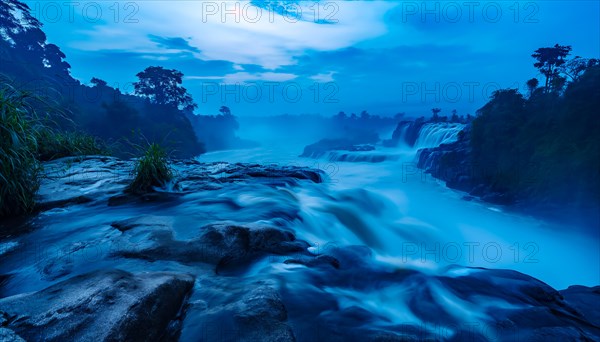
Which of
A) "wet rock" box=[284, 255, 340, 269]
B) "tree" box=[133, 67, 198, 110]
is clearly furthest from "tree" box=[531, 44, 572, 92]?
"tree" box=[133, 67, 198, 110]

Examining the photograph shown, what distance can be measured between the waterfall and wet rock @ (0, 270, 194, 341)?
87.2 feet

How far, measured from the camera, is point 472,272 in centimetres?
448

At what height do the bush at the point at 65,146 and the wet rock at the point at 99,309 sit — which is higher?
the bush at the point at 65,146

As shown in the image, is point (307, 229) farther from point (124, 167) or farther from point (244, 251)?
point (124, 167)

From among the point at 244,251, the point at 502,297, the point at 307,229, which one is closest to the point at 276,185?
the point at 307,229

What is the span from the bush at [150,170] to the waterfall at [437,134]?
24333 millimetres

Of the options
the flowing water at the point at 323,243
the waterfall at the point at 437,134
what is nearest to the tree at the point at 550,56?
the waterfall at the point at 437,134

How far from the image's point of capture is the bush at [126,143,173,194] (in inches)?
254

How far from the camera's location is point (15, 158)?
439 cm

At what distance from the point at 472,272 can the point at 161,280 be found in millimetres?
4457

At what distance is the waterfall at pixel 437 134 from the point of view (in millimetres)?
26259

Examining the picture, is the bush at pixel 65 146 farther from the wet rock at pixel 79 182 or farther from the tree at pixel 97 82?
the tree at pixel 97 82

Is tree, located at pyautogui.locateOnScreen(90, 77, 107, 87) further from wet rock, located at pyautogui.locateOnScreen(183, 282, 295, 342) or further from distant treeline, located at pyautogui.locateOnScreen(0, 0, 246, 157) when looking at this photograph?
wet rock, located at pyautogui.locateOnScreen(183, 282, 295, 342)

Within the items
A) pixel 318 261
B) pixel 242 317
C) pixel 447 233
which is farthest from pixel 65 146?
pixel 447 233
